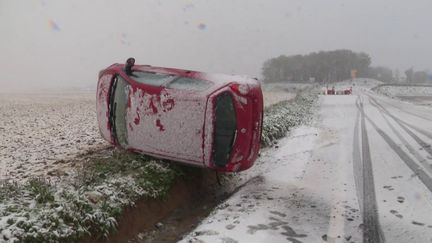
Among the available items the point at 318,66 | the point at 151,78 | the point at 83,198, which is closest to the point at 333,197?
the point at 151,78

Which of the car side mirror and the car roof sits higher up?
the car side mirror

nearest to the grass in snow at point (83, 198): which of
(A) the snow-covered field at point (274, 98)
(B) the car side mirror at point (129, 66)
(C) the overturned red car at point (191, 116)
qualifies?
(C) the overturned red car at point (191, 116)

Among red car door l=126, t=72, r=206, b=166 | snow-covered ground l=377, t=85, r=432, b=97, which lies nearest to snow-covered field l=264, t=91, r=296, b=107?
red car door l=126, t=72, r=206, b=166

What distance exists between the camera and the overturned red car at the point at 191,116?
611 cm

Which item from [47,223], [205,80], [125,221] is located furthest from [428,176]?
[47,223]

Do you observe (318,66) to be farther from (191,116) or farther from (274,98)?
(191,116)

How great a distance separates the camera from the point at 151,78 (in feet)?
23.4

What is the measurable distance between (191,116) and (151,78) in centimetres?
141

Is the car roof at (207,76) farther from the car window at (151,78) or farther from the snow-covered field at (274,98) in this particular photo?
the snow-covered field at (274,98)

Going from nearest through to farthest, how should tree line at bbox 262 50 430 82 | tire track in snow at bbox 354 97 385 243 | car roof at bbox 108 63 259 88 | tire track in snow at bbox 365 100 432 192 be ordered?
tire track in snow at bbox 354 97 385 243
car roof at bbox 108 63 259 88
tire track in snow at bbox 365 100 432 192
tree line at bbox 262 50 430 82

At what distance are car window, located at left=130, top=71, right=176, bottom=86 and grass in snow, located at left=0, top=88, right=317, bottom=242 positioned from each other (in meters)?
1.38

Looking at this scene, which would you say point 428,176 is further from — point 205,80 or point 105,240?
point 105,240

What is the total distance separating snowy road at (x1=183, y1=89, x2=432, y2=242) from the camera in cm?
507

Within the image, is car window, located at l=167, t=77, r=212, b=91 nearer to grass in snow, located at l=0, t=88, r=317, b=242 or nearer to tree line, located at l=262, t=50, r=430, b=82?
grass in snow, located at l=0, t=88, r=317, b=242
